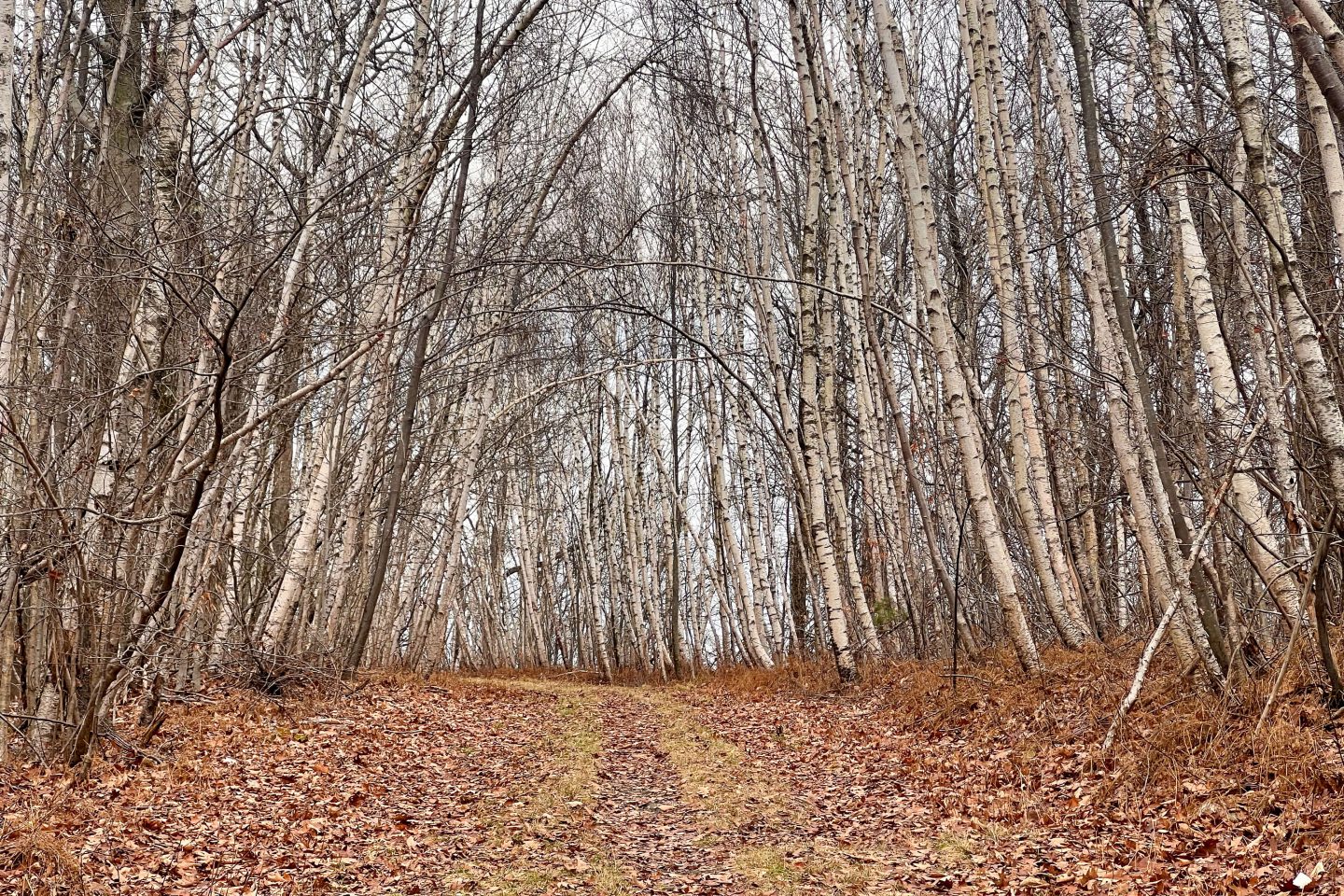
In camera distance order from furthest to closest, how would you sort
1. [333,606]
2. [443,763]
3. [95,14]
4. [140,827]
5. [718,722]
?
[333,606] → [718,722] → [95,14] → [443,763] → [140,827]

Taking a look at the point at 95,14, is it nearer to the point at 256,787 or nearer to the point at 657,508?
the point at 256,787

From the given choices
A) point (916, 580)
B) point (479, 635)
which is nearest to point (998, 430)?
point (916, 580)

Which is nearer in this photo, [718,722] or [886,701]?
[886,701]

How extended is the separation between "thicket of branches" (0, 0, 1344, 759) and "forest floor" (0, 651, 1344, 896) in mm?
644

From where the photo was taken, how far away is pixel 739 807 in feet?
20.7

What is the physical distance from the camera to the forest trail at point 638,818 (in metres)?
4.46

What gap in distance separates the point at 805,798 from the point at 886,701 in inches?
139

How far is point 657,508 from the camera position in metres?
20.1

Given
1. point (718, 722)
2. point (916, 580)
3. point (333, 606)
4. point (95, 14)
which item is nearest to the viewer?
point (95, 14)

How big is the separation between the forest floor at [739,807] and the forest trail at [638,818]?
0.07 ft

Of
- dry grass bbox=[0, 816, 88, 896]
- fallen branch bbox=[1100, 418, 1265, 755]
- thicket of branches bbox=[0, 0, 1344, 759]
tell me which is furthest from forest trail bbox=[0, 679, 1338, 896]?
thicket of branches bbox=[0, 0, 1344, 759]

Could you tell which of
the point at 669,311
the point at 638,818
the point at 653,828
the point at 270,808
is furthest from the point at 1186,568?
the point at 669,311

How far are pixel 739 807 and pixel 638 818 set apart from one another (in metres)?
0.69

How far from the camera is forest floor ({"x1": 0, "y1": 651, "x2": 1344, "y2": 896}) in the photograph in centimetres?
449
